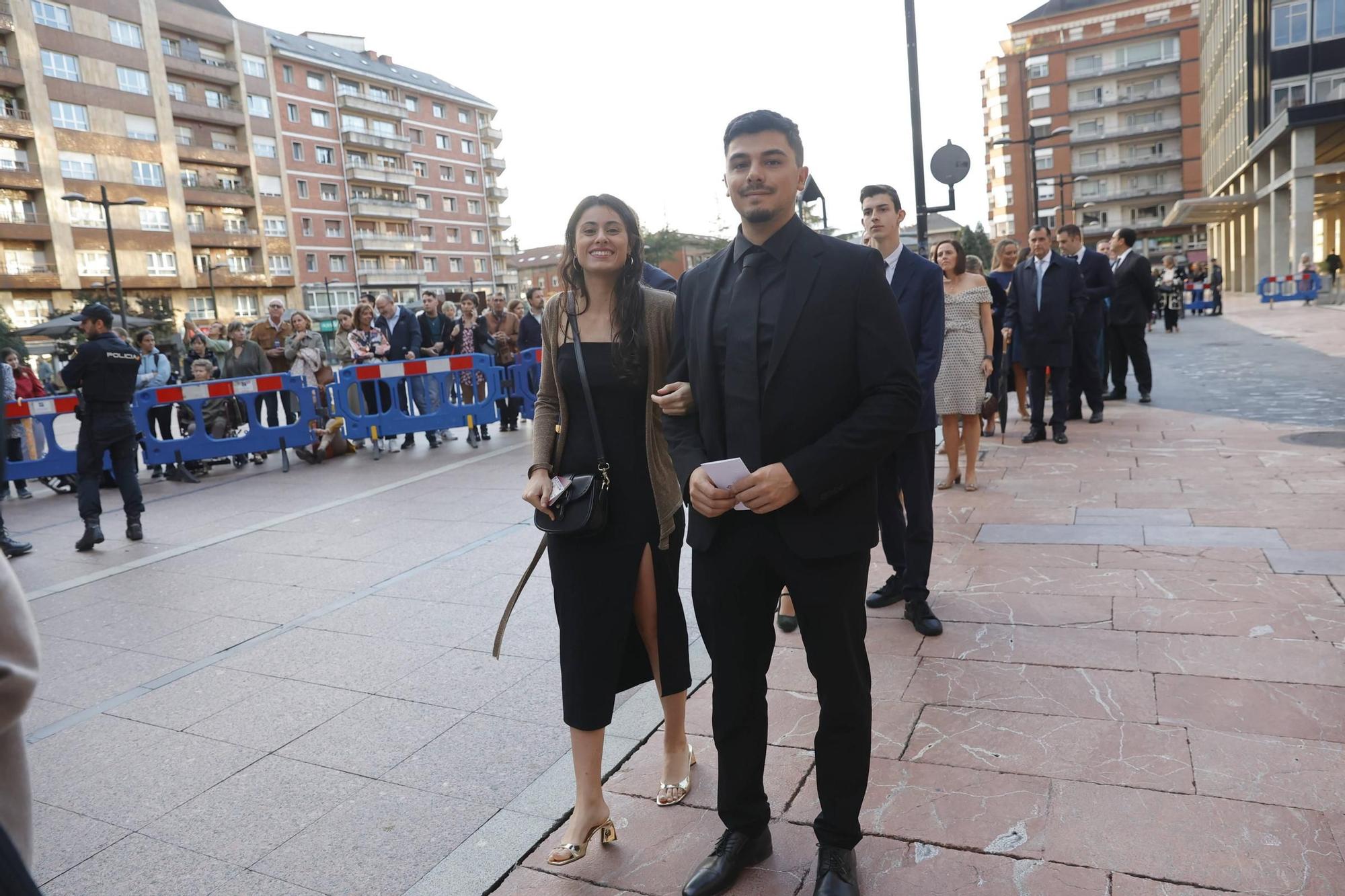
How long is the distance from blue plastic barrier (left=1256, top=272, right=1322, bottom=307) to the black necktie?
36114 millimetres

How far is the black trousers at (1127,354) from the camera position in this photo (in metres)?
11.2

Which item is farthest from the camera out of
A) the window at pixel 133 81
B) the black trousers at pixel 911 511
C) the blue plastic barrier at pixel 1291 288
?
the window at pixel 133 81

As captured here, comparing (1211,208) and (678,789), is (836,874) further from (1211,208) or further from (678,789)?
(1211,208)

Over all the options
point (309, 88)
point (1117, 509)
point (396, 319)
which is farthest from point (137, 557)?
point (309, 88)

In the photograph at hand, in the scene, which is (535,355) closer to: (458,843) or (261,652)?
(261,652)

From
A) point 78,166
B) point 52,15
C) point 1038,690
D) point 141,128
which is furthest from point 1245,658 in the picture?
point 141,128

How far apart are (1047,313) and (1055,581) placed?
15.3ft

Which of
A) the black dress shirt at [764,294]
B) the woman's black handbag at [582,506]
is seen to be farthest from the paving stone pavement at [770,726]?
the black dress shirt at [764,294]

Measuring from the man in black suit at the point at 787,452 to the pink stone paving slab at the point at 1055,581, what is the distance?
2731 millimetres

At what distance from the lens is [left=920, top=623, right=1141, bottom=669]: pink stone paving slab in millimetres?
3859

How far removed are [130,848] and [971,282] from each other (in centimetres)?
628

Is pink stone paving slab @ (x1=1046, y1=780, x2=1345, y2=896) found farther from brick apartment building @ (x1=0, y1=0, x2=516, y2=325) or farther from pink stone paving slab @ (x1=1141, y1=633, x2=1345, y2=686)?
brick apartment building @ (x1=0, y1=0, x2=516, y2=325)

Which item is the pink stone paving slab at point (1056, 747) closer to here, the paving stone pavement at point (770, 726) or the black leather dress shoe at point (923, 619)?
the paving stone pavement at point (770, 726)

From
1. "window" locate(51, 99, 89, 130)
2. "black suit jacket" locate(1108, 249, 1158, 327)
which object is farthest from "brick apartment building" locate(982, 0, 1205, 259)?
"black suit jacket" locate(1108, 249, 1158, 327)
